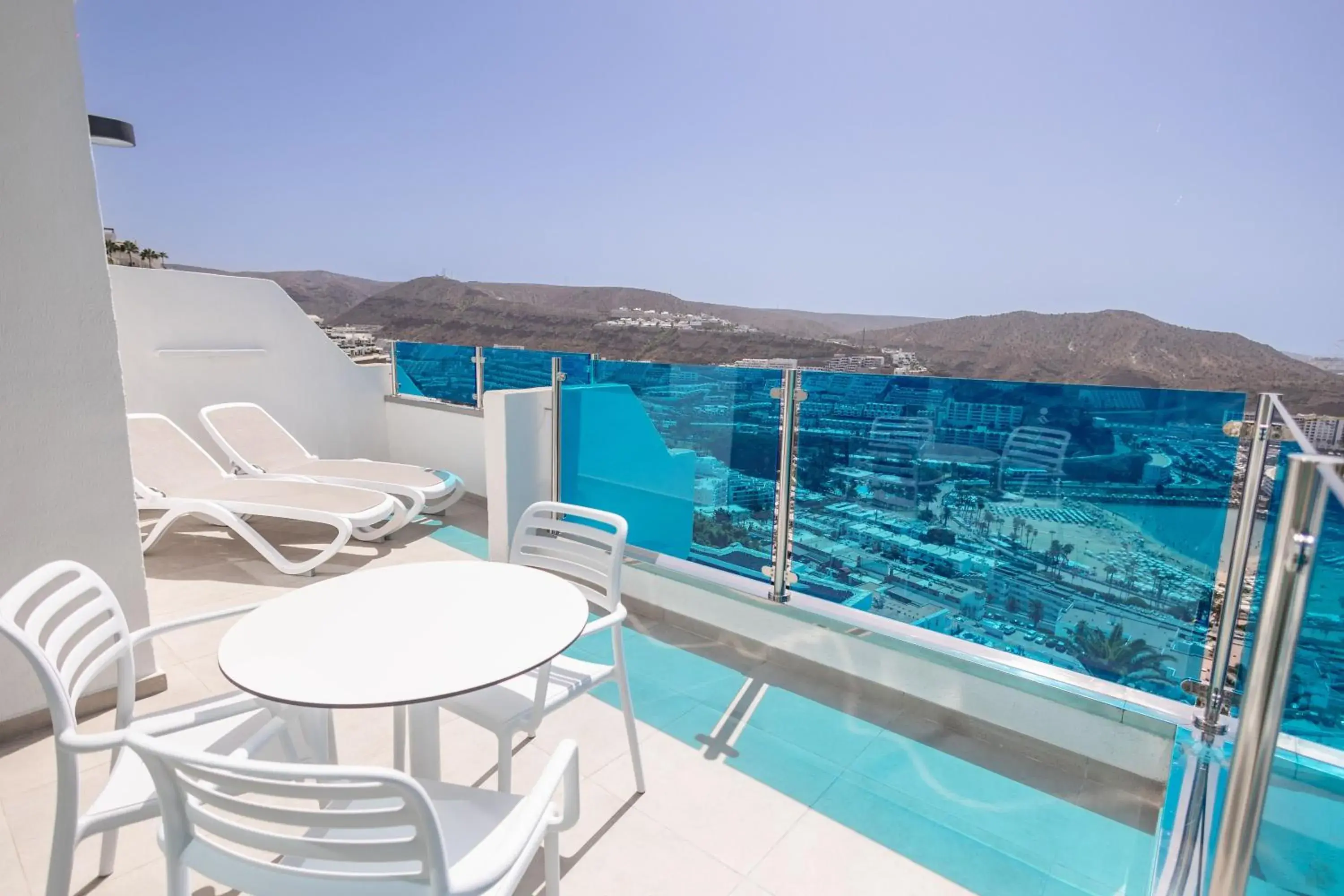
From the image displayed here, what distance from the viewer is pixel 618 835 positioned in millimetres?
1907

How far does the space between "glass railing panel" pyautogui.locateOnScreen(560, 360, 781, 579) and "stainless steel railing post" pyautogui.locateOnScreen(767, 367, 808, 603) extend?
0.10 feet

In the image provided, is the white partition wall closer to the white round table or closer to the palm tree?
the white round table

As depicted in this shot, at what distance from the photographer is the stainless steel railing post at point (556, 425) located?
3984 mm

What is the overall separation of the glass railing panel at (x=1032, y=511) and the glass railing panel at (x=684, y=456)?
10.8 inches

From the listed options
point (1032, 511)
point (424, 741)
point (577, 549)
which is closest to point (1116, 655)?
point (1032, 511)

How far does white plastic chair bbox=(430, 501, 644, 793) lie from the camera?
165cm

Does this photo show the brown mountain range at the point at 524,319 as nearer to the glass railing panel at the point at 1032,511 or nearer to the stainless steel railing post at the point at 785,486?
the stainless steel railing post at the point at 785,486

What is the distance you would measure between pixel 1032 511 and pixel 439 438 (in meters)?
4.85

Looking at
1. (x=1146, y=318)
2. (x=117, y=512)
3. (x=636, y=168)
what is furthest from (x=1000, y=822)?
(x=1146, y=318)

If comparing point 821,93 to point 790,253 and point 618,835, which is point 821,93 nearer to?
point 790,253

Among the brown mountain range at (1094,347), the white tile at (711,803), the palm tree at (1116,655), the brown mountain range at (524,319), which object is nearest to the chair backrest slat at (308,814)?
the white tile at (711,803)

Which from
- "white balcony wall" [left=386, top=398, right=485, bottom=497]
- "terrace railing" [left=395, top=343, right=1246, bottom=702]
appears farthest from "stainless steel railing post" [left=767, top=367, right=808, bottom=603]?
"white balcony wall" [left=386, top=398, right=485, bottom=497]

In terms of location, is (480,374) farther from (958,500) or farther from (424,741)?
(424,741)

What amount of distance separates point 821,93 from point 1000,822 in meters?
21.2
